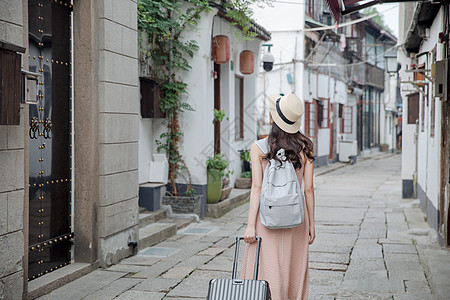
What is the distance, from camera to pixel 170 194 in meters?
10.2

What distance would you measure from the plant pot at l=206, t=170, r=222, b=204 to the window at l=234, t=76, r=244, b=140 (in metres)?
3.18

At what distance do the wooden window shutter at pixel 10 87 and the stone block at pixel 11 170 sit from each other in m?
0.30

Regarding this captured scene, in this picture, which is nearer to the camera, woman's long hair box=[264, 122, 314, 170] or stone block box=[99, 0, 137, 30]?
woman's long hair box=[264, 122, 314, 170]

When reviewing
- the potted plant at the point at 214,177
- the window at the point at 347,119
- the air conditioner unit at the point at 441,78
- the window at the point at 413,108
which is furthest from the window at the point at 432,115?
the window at the point at 347,119

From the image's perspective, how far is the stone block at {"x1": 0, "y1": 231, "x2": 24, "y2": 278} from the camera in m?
4.73

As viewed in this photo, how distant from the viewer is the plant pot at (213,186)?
10.4 metres

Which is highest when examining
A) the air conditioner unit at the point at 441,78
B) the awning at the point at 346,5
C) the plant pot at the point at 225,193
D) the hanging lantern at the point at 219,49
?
the hanging lantern at the point at 219,49

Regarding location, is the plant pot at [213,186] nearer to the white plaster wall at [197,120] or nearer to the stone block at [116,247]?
the white plaster wall at [197,120]

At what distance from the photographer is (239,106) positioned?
1375cm

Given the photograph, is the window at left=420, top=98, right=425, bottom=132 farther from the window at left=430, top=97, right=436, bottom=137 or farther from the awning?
the awning

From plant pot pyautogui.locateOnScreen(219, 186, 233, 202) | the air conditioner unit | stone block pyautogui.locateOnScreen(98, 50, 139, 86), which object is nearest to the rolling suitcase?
stone block pyautogui.locateOnScreen(98, 50, 139, 86)

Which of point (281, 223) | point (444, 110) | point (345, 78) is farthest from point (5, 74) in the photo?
point (345, 78)

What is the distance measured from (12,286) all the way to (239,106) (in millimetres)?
9354

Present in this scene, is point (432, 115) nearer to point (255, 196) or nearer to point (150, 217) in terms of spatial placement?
point (150, 217)
